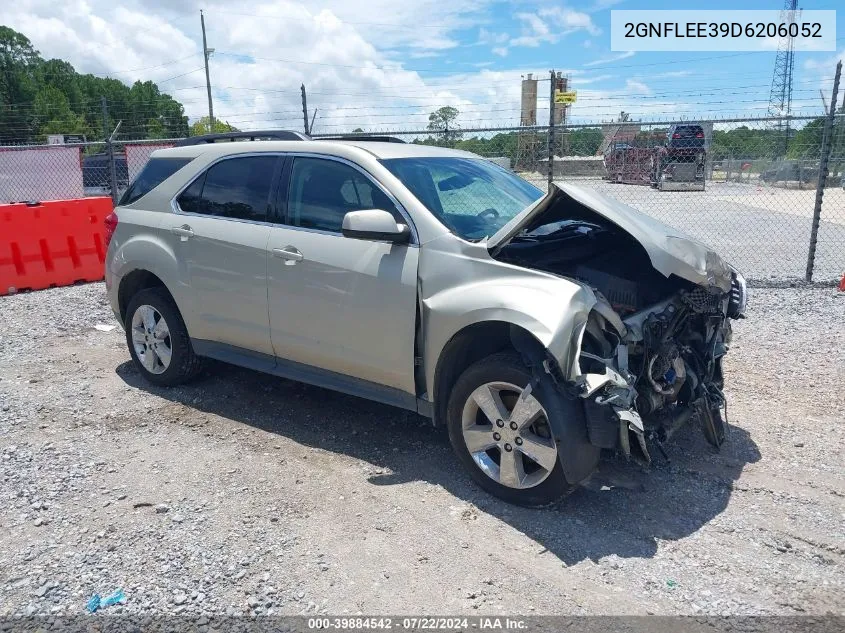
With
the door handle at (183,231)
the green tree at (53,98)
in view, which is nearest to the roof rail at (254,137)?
the door handle at (183,231)

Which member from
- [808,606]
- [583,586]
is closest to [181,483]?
[583,586]

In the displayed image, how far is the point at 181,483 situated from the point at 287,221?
5.74 feet

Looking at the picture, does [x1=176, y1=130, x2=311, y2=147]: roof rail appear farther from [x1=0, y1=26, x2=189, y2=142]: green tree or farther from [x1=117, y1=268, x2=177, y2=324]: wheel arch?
[x1=0, y1=26, x2=189, y2=142]: green tree

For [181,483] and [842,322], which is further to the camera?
[842,322]

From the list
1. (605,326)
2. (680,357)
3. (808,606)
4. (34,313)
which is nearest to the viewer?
(808,606)

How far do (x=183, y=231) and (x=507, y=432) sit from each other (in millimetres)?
2883

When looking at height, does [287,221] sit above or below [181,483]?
above

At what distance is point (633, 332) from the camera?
352 centimetres

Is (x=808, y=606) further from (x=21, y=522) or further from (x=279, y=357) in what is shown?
(x=21, y=522)

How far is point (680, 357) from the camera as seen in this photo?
3850mm

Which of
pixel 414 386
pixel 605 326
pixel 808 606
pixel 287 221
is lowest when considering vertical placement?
pixel 808 606

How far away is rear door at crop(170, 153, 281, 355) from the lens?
4.65 m

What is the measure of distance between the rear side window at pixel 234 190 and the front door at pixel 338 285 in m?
0.24

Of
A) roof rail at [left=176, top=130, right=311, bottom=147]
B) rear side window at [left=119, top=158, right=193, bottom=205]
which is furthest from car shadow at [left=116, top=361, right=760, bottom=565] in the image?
roof rail at [left=176, top=130, right=311, bottom=147]
